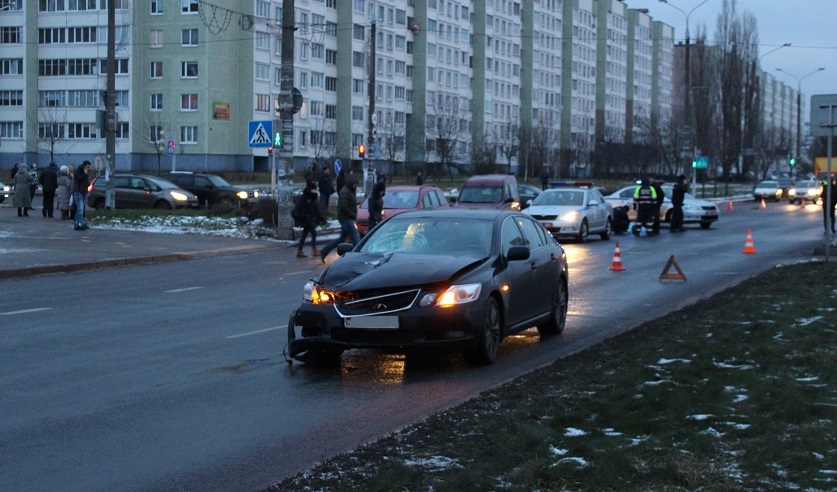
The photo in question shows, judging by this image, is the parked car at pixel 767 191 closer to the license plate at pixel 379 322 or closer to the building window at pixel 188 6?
the building window at pixel 188 6

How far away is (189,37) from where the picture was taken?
8794cm

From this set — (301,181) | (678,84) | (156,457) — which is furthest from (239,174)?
(678,84)

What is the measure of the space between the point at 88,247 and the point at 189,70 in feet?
215

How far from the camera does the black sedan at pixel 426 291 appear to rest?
393 inches

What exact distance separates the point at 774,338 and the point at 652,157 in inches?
3687

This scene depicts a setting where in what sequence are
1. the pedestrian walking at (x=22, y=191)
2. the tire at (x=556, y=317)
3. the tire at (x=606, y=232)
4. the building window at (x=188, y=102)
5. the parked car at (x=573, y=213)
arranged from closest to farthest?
the tire at (x=556, y=317)
the parked car at (x=573, y=213)
the tire at (x=606, y=232)
the pedestrian walking at (x=22, y=191)
the building window at (x=188, y=102)

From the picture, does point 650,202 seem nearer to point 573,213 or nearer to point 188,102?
point 573,213

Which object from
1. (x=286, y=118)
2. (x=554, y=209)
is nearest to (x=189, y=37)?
(x=286, y=118)

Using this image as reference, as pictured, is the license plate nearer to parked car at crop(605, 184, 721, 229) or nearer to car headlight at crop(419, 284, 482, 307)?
car headlight at crop(419, 284, 482, 307)

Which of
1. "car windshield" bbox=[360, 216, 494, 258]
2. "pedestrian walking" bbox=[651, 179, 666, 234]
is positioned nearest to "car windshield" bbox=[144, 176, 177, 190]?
"pedestrian walking" bbox=[651, 179, 666, 234]

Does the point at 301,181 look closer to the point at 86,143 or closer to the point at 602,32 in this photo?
the point at 86,143

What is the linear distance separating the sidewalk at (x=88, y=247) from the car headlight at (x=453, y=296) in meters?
12.1

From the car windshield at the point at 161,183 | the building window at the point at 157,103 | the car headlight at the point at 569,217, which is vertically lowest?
the car headlight at the point at 569,217

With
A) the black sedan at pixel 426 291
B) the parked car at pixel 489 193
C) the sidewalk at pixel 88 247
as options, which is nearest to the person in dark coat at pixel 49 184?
the sidewalk at pixel 88 247
